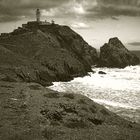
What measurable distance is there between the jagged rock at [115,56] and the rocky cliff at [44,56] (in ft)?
23.6

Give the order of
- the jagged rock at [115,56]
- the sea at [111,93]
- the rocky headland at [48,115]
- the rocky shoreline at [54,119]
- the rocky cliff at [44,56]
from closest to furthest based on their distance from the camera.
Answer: the rocky shoreline at [54,119], the rocky headland at [48,115], the sea at [111,93], the rocky cliff at [44,56], the jagged rock at [115,56]

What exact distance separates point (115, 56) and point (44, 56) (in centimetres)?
3622

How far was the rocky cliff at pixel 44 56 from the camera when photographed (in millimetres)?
61969

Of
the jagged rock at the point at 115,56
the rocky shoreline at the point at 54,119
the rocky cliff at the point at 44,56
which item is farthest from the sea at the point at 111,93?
the jagged rock at the point at 115,56

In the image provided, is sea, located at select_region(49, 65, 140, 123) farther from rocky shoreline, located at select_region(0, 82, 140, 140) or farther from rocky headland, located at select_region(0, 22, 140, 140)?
rocky shoreline, located at select_region(0, 82, 140, 140)

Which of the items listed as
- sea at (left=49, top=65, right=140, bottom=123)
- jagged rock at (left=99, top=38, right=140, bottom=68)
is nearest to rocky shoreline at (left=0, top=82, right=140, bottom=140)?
sea at (left=49, top=65, right=140, bottom=123)

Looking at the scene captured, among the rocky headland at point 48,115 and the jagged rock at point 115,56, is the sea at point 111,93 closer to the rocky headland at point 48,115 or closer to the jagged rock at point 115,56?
the rocky headland at point 48,115

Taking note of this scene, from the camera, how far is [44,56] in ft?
259

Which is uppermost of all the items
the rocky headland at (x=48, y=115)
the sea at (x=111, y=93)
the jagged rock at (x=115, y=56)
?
the jagged rock at (x=115, y=56)

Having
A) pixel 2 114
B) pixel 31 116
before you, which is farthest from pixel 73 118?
pixel 2 114

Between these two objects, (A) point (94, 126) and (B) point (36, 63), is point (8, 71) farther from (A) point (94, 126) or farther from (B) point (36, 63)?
(A) point (94, 126)

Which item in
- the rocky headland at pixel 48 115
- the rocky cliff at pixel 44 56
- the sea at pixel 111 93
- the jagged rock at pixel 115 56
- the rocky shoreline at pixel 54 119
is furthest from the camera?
the jagged rock at pixel 115 56

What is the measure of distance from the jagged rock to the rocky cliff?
7.20 metres

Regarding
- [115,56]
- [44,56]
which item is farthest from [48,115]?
[115,56]
